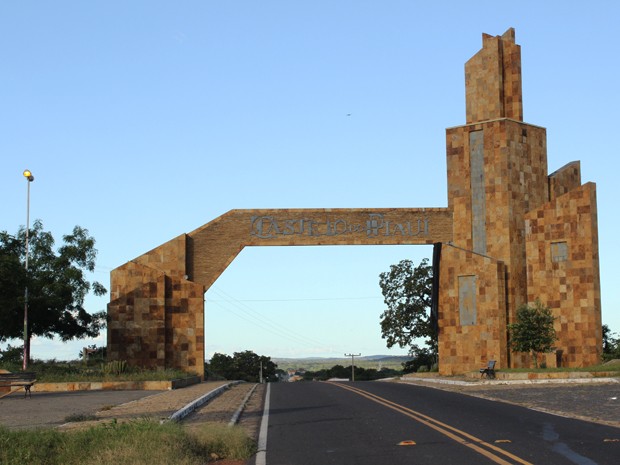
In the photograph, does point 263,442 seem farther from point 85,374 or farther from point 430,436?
point 85,374

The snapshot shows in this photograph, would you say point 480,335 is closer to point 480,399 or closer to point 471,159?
point 471,159

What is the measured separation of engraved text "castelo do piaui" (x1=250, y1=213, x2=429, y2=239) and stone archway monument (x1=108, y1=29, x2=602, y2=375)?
0.06 meters

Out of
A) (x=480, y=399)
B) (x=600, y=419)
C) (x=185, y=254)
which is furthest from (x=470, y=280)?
(x=600, y=419)

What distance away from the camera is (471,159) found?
5012 cm

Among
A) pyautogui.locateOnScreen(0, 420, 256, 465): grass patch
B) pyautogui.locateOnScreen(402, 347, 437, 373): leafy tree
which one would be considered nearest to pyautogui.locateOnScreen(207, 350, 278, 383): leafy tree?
pyautogui.locateOnScreen(402, 347, 437, 373): leafy tree

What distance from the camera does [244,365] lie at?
130 metres

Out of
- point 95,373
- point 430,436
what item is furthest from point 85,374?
point 430,436

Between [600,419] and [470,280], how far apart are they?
1184 inches

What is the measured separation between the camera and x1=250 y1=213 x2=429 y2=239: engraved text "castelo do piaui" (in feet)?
163

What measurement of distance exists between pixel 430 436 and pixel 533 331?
29581 mm

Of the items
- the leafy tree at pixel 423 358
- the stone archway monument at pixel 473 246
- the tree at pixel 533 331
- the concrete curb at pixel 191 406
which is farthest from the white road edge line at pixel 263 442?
the leafy tree at pixel 423 358

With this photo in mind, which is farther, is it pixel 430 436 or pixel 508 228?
pixel 508 228

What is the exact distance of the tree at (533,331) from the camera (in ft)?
144

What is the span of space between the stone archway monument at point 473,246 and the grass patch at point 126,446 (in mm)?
33264
